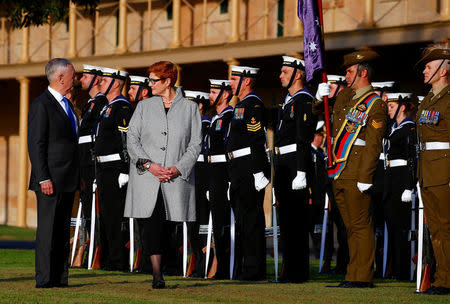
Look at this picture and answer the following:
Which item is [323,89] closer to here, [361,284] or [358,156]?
[358,156]

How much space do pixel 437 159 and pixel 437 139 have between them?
167 millimetres

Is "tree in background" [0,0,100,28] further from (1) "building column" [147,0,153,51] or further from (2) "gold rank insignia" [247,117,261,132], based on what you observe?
(2) "gold rank insignia" [247,117,261,132]

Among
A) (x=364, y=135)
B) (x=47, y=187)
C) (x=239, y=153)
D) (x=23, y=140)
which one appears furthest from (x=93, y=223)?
(x=23, y=140)

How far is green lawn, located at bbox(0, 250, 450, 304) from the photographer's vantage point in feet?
26.9

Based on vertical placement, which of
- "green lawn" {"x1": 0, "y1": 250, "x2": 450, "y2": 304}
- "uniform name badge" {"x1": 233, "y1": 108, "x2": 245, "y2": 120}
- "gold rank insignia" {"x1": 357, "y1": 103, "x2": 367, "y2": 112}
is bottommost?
"green lawn" {"x1": 0, "y1": 250, "x2": 450, "y2": 304}

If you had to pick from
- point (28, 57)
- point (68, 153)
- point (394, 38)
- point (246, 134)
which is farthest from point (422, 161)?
point (28, 57)

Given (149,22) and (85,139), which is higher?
(149,22)

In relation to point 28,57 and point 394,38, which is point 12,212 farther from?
point 394,38

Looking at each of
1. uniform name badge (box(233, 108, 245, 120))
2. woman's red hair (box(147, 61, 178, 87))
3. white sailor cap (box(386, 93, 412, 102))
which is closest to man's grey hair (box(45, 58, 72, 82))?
woman's red hair (box(147, 61, 178, 87))

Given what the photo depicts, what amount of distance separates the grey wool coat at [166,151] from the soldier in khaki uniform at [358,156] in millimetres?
1282

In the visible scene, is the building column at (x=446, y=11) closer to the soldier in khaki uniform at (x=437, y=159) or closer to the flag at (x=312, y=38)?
the flag at (x=312, y=38)

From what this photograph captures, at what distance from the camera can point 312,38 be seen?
32.2 ft

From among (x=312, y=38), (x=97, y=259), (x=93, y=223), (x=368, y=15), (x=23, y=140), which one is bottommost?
(x=97, y=259)

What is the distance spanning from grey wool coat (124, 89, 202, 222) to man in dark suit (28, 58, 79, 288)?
21.2 inches
